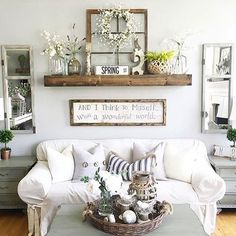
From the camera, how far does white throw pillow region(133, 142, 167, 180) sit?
358 cm

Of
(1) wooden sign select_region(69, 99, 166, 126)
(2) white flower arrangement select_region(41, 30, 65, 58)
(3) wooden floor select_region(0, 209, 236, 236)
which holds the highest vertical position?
(2) white flower arrangement select_region(41, 30, 65, 58)

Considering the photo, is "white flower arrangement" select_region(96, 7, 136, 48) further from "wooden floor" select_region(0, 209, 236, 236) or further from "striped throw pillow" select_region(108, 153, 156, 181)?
"wooden floor" select_region(0, 209, 236, 236)

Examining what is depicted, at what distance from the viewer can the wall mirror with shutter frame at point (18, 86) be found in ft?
13.4

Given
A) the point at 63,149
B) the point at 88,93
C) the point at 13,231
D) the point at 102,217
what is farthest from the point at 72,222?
the point at 88,93

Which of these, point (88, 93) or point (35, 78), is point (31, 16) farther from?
point (88, 93)

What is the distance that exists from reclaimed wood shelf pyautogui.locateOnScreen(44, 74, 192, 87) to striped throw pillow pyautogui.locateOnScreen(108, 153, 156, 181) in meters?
0.88

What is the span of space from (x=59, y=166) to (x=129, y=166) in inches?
28.9

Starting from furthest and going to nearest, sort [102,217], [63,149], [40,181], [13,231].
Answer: [63,149] < [13,231] < [40,181] < [102,217]

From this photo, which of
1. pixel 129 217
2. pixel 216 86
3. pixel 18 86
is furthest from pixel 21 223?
pixel 216 86

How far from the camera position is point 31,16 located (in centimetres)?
404

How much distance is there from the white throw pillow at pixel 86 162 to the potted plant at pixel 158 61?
1.15 meters

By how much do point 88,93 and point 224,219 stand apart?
2.12m

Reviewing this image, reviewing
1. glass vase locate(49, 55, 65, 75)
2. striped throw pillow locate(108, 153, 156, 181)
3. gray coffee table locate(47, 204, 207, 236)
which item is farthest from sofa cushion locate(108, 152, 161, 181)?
glass vase locate(49, 55, 65, 75)

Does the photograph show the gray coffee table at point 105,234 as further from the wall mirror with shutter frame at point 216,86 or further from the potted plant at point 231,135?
→ the wall mirror with shutter frame at point 216,86
